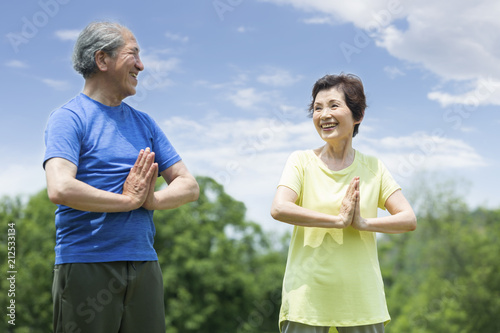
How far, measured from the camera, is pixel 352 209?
3.27m

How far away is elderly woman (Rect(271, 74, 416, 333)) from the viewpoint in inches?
130

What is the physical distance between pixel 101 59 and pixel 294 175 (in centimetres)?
143

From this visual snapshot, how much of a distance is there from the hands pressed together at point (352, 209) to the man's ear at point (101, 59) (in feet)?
5.52

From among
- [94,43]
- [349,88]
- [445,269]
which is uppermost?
[94,43]

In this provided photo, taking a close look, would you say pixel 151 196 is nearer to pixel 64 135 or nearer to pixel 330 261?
pixel 64 135

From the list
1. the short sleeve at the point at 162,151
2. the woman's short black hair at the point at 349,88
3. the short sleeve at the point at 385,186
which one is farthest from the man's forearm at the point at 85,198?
the short sleeve at the point at 385,186

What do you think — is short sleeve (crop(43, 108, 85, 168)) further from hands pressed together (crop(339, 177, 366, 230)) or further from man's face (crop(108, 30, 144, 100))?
hands pressed together (crop(339, 177, 366, 230))

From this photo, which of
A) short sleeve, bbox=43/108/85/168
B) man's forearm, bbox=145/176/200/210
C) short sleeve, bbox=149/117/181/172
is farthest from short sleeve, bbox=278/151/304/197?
short sleeve, bbox=43/108/85/168

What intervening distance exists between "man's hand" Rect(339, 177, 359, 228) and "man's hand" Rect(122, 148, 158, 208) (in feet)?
3.89

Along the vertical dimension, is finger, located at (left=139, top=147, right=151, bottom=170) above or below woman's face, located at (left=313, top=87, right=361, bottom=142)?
below

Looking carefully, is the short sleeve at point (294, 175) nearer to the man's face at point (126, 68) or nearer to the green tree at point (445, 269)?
the man's face at point (126, 68)

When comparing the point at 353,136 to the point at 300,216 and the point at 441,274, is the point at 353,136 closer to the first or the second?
the point at 300,216

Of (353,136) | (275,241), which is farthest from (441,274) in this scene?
(353,136)

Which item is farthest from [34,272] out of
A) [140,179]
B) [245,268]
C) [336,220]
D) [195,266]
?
[336,220]
